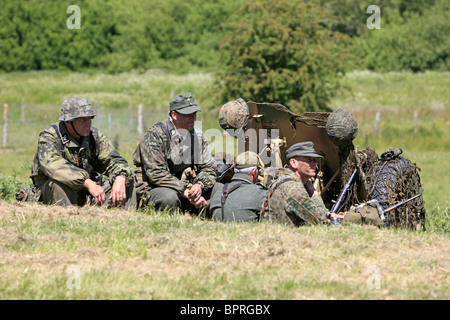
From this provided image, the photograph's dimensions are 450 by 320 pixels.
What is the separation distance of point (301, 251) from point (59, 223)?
7.89 feet

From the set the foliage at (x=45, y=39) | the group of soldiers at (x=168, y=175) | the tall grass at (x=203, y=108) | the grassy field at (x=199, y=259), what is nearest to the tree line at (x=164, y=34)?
the foliage at (x=45, y=39)

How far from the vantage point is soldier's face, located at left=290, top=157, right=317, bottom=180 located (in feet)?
24.8

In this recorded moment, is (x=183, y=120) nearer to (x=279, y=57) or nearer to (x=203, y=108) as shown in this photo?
(x=279, y=57)

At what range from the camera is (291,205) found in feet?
24.5

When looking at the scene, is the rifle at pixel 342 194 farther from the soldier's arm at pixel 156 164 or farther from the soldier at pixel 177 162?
the soldier's arm at pixel 156 164

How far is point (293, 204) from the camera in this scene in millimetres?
7457

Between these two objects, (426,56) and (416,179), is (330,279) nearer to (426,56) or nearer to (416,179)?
(416,179)

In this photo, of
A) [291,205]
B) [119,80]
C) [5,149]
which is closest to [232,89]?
[5,149]

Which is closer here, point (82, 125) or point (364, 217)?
point (364, 217)

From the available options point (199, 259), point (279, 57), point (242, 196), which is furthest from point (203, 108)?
point (199, 259)

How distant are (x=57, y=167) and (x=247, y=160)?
214 centimetres

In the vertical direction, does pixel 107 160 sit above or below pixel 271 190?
above

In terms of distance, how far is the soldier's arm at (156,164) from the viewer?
8750 millimetres

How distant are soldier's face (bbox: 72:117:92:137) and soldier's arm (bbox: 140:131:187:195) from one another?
723mm
